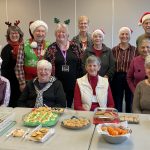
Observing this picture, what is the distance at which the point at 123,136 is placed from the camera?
5.45 ft

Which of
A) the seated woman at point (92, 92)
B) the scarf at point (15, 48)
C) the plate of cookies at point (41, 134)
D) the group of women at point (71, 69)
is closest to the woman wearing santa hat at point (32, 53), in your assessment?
the group of women at point (71, 69)

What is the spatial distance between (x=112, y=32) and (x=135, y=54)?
2418 mm

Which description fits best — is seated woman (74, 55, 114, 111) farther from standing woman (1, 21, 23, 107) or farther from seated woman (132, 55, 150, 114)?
standing woman (1, 21, 23, 107)

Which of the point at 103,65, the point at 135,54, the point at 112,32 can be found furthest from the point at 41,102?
the point at 112,32

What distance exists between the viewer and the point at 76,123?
1966 millimetres

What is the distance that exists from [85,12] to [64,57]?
285 cm

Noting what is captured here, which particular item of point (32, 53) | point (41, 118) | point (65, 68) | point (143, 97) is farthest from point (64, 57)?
point (41, 118)

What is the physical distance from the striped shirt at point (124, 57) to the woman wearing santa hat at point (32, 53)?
0.92m

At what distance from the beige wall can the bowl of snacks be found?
13.5ft

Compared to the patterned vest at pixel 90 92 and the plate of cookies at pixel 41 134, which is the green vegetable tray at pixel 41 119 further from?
the patterned vest at pixel 90 92

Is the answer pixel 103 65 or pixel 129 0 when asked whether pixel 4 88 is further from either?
pixel 129 0

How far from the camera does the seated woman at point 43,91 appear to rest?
269cm

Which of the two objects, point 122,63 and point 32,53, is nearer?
point 32,53

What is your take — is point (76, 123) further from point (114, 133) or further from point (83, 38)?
point (83, 38)
